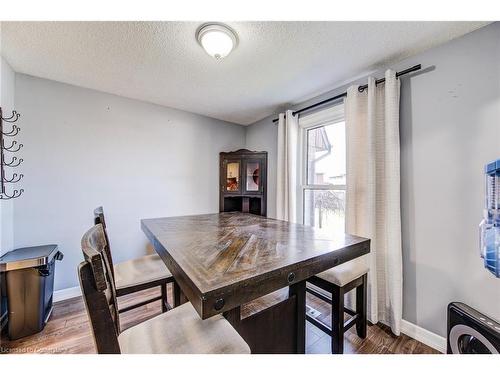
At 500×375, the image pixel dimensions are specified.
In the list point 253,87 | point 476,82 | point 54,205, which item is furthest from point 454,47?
point 54,205

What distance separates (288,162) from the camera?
103 inches

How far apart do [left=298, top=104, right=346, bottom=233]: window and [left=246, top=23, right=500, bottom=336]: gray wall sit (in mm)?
617

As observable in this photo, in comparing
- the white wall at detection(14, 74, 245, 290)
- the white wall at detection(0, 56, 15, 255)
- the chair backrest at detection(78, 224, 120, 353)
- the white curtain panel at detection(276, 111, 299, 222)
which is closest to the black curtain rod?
the white curtain panel at detection(276, 111, 299, 222)

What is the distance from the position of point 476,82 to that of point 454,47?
0.30 metres

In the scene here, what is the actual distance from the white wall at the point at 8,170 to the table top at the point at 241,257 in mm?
1304

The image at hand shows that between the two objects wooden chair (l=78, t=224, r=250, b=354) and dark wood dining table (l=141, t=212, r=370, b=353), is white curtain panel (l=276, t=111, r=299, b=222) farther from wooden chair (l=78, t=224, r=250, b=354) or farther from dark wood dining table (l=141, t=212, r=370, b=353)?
wooden chair (l=78, t=224, r=250, b=354)

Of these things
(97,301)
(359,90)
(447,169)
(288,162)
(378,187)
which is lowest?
(97,301)

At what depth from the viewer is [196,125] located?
9.93ft

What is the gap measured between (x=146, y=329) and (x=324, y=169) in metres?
2.20

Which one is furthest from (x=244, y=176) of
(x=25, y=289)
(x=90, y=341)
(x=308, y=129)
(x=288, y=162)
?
(x=25, y=289)

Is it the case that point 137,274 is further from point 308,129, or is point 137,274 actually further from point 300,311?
point 308,129

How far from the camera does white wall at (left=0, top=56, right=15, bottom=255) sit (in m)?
1.70

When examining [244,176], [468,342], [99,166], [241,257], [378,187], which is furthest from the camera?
[244,176]

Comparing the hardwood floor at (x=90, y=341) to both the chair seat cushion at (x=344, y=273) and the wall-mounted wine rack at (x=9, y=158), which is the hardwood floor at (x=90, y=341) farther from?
the wall-mounted wine rack at (x=9, y=158)
